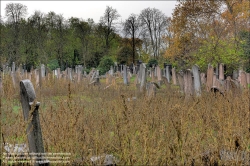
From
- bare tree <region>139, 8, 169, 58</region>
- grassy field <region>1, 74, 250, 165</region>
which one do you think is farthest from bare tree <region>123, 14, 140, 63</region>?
grassy field <region>1, 74, 250, 165</region>

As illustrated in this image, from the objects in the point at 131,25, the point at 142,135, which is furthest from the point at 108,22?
the point at 142,135

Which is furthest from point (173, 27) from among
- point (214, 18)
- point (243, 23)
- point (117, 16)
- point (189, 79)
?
point (117, 16)

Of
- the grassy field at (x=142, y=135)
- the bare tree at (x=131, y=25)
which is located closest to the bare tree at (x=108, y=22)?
the bare tree at (x=131, y=25)

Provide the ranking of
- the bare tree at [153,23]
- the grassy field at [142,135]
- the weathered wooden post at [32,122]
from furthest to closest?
1. the bare tree at [153,23]
2. the weathered wooden post at [32,122]
3. the grassy field at [142,135]

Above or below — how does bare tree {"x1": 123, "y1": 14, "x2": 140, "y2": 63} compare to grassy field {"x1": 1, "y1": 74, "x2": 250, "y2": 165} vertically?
above

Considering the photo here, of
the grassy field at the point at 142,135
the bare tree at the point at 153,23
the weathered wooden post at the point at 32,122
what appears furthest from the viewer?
the bare tree at the point at 153,23

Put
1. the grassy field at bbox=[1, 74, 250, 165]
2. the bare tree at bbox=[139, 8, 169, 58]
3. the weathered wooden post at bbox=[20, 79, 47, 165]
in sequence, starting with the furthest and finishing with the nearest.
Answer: the bare tree at bbox=[139, 8, 169, 58], the weathered wooden post at bbox=[20, 79, 47, 165], the grassy field at bbox=[1, 74, 250, 165]

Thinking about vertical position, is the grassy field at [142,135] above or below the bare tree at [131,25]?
below

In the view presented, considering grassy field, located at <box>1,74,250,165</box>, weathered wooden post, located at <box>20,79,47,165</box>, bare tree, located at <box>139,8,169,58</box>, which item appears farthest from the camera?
bare tree, located at <box>139,8,169,58</box>

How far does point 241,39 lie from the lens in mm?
21141

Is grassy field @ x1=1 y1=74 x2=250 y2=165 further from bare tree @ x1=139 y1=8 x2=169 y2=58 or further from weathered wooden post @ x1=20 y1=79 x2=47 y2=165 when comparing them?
bare tree @ x1=139 y1=8 x2=169 y2=58

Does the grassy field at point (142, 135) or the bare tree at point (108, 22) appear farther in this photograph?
the bare tree at point (108, 22)

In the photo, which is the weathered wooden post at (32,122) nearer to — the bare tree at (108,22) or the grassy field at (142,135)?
the grassy field at (142,135)

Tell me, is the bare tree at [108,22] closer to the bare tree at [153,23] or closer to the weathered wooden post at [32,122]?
the bare tree at [153,23]
